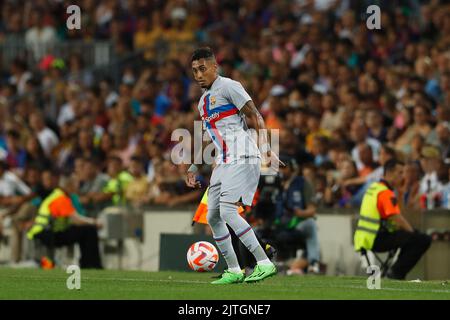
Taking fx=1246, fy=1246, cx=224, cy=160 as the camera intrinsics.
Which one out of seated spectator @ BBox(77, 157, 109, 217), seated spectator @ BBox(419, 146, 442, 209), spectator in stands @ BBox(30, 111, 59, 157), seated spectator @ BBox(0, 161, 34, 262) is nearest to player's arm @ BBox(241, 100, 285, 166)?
seated spectator @ BBox(419, 146, 442, 209)

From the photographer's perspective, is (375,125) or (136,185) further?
(136,185)

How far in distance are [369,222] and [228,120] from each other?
13.2 feet

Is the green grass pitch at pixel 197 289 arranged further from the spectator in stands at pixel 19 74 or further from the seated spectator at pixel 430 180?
the spectator in stands at pixel 19 74

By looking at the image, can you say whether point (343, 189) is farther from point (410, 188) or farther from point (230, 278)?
point (230, 278)

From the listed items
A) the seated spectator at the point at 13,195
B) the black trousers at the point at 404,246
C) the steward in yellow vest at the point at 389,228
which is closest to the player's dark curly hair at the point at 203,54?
the steward in yellow vest at the point at 389,228

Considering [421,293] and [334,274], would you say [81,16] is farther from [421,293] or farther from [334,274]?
[421,293]

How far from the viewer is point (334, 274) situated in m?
18.2

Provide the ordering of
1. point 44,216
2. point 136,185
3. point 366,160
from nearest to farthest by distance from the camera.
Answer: point 366,160 < point 44,216 < point 136,185

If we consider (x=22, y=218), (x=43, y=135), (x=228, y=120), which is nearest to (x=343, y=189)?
(x=22, y=218)

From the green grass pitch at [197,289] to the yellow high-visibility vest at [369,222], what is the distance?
1052mm

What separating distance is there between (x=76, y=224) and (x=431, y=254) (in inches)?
241

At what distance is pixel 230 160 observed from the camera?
41.4 ft

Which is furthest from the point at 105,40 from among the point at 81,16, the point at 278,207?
the point at 278,207

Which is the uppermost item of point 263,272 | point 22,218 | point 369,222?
point 369,222
